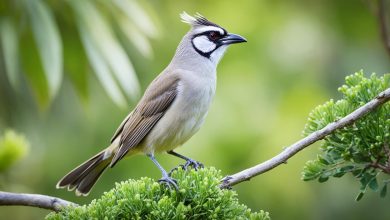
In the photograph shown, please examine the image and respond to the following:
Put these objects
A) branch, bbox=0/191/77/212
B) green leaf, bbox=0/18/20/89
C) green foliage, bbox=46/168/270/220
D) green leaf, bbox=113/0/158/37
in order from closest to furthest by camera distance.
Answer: green foliage, bbox=46/168/270/220
branch, bbox=0/191/77/212
green leaf, bbox=0/18/20/89
green leaf, bbox=113/0/158/37

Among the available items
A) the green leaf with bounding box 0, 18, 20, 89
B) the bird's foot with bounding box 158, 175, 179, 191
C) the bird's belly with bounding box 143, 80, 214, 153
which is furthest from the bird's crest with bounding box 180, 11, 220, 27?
the bird's foot with bounding box 158, 175, 179, 191

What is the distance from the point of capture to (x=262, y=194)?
327 inches

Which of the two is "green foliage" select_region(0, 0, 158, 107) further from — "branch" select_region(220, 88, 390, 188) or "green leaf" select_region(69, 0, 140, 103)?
"branch" select_region(220, 88, 390, 188)

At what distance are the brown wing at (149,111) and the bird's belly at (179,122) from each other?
6cm

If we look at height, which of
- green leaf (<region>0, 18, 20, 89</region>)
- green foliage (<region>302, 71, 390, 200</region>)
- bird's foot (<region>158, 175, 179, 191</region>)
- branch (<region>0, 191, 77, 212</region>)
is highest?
green leaf (<region>0, 18, 20, 89</region>)

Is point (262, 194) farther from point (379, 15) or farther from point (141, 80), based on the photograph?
point (379, 15)

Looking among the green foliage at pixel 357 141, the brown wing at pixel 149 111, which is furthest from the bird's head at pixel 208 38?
the green foliage at pixel 357 141

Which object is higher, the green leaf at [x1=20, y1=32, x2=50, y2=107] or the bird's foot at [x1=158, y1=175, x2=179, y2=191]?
the green leaf at [x1=20, y1=32, x2=50, y2=107]

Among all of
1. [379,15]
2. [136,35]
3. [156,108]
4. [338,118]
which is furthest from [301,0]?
[338,118]

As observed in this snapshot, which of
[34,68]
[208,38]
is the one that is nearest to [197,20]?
[208,38]

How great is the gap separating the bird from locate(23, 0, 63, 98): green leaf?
0.63m

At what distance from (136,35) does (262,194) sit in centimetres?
312

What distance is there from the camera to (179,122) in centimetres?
486

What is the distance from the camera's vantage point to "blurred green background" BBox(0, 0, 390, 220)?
783 centimetres
